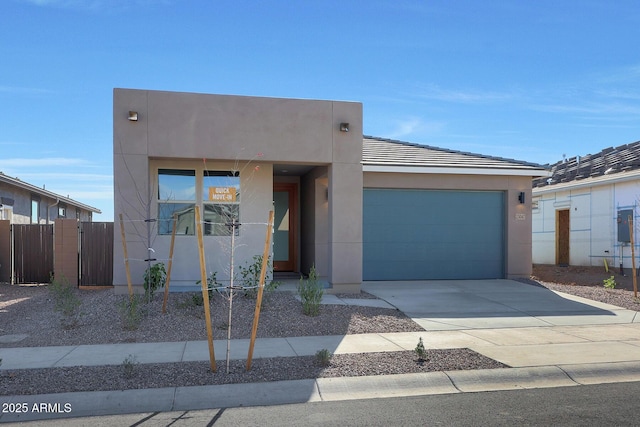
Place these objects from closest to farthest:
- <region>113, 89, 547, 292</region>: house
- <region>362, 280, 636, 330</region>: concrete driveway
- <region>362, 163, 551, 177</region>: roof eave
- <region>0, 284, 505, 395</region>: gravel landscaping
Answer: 1. <region>0, 284, 505, 395</region>: gravel landscaping
2. <region>362, 280, 636, 330</region>: concrete driveway
3. <region>113, 89, 547, 292</region>: house
4. <region>362, 163, 551, 177</region>: roof eave

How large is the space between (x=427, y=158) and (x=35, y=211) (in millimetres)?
19263

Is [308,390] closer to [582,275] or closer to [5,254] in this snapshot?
[5,254]

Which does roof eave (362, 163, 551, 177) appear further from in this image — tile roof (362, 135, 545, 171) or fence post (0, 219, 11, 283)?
fence post (0, 219, 11, 283)

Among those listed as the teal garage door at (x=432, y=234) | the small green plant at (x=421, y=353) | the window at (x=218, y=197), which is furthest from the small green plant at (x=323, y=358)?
the teal garage door at (x=432, y=234)

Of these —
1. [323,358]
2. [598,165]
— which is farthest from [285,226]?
[598,165]

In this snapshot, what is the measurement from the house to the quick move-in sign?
0.03 meters

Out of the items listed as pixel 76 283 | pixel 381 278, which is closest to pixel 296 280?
pixel 381 278

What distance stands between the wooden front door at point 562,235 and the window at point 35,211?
2365 cm

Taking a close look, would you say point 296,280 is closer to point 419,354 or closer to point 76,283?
point 76,283

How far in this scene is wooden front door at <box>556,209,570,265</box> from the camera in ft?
79.3

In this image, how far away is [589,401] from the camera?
6609mm

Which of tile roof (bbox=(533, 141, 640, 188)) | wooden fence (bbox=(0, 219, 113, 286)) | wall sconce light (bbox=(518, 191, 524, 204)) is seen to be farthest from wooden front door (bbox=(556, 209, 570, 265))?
wooden fence (bbox=(0, 219, 113, 286))

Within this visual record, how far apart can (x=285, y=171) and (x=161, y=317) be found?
716cm

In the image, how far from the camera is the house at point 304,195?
42.8 feet
